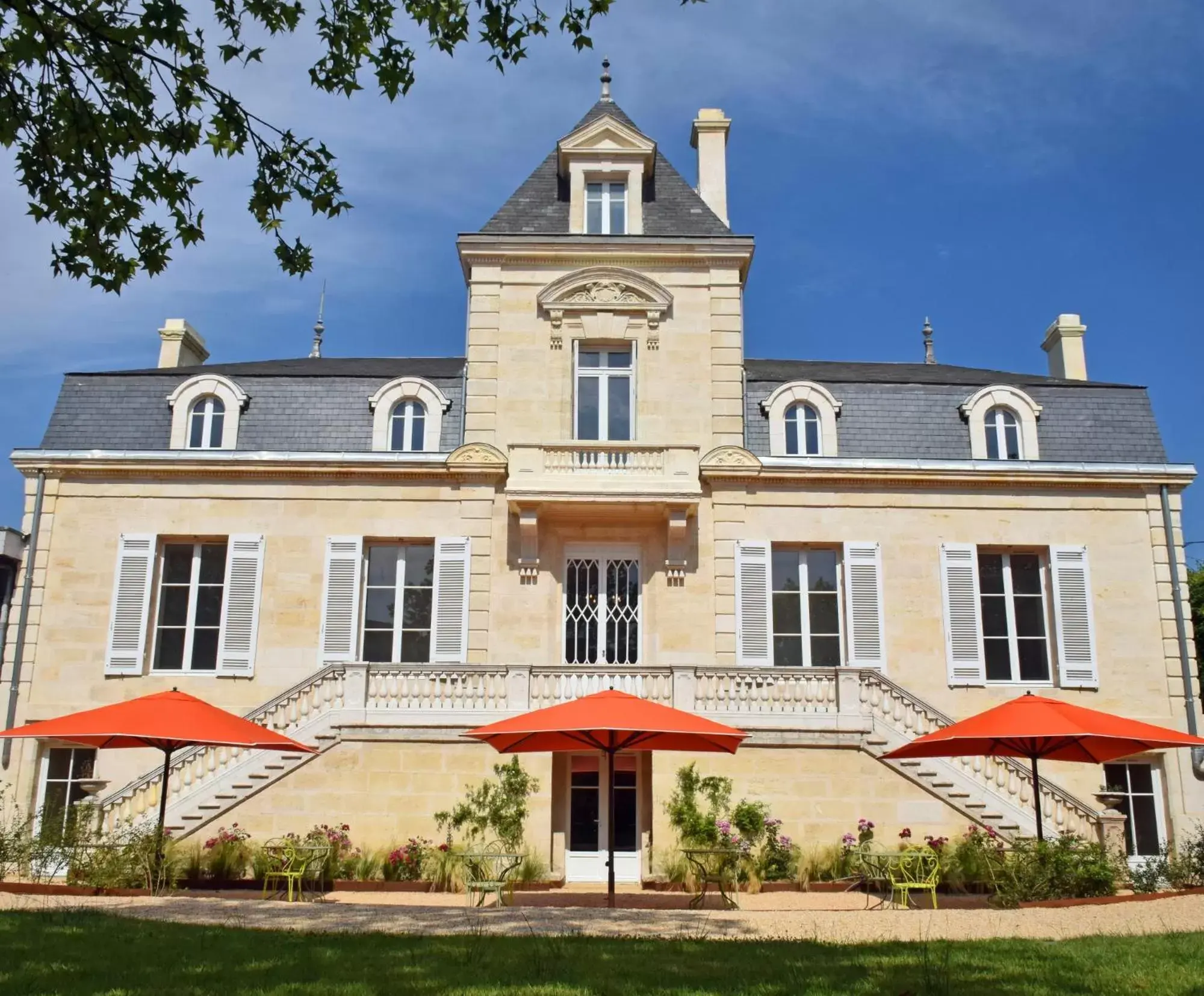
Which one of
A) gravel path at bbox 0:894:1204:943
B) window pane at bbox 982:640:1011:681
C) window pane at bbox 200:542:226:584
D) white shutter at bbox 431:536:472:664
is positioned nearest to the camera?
gravel path at bbox 0:894:1204:943

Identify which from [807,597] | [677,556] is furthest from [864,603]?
[677,556]

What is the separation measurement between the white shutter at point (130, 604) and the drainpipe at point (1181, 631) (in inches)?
651

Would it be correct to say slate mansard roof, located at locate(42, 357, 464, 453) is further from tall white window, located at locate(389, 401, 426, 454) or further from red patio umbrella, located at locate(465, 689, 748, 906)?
red patio umbrella, located at locate(465, 689, 748, 906)

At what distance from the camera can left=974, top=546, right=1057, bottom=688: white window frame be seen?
19.3m

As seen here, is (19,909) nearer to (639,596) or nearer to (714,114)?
(639,596)

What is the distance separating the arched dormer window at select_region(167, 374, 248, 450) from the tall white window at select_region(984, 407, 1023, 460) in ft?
42.6

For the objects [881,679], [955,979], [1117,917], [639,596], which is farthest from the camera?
[639,596]

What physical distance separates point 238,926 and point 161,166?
6256 mm

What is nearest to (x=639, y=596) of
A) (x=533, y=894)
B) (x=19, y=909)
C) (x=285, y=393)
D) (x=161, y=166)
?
(x=533, y=894)

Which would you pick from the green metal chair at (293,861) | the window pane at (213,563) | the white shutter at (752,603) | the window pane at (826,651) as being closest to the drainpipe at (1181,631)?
the window pane at (826,651)

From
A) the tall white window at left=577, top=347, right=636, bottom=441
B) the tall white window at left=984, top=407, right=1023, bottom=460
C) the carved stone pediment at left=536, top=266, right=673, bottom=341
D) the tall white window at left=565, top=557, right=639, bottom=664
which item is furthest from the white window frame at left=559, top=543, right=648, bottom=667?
the tall white window at left=984, top=407, right=1023, bottom=460

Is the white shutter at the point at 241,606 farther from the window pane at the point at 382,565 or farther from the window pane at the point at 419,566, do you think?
the window pane at the point at 419,566

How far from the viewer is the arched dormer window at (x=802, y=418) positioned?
20.4 meters

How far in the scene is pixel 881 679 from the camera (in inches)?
685
